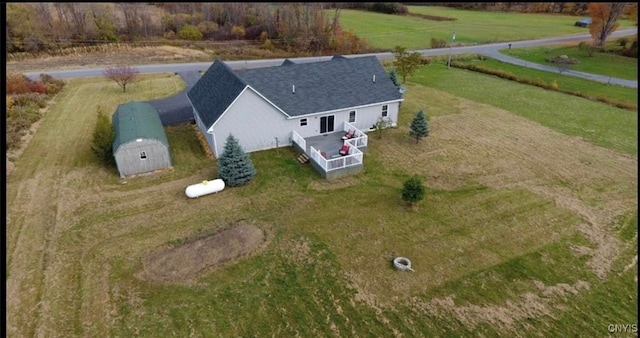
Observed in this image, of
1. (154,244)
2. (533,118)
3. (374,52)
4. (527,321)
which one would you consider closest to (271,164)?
(154,244)

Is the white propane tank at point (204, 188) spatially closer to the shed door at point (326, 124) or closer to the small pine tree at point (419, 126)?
the shed door at point (326, 124)

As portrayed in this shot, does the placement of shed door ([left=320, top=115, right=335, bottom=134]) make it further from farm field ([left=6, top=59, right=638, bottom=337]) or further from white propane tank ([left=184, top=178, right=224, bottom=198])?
white propane tank ([left=184, top=178, right=224, bottom=198])

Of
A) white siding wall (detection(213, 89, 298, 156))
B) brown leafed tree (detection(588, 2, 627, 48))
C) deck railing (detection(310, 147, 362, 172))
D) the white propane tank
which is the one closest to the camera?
the white propane tank

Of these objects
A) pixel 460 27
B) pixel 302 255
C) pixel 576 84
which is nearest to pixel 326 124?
pixel 302 255

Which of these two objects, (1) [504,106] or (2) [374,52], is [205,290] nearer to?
(1) [504,106]

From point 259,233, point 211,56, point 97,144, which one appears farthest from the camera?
point 211,56

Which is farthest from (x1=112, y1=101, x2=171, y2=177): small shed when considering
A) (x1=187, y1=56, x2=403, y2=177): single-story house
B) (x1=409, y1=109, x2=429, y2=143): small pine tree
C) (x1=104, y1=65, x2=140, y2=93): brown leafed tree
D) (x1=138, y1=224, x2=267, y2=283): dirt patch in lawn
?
(x1=104, y1=65, x2=140, y2=93): brown leafed tree

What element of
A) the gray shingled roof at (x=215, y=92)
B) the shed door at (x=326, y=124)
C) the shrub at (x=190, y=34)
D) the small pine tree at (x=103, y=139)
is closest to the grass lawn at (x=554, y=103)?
the shed door at (x=326, y=124)
